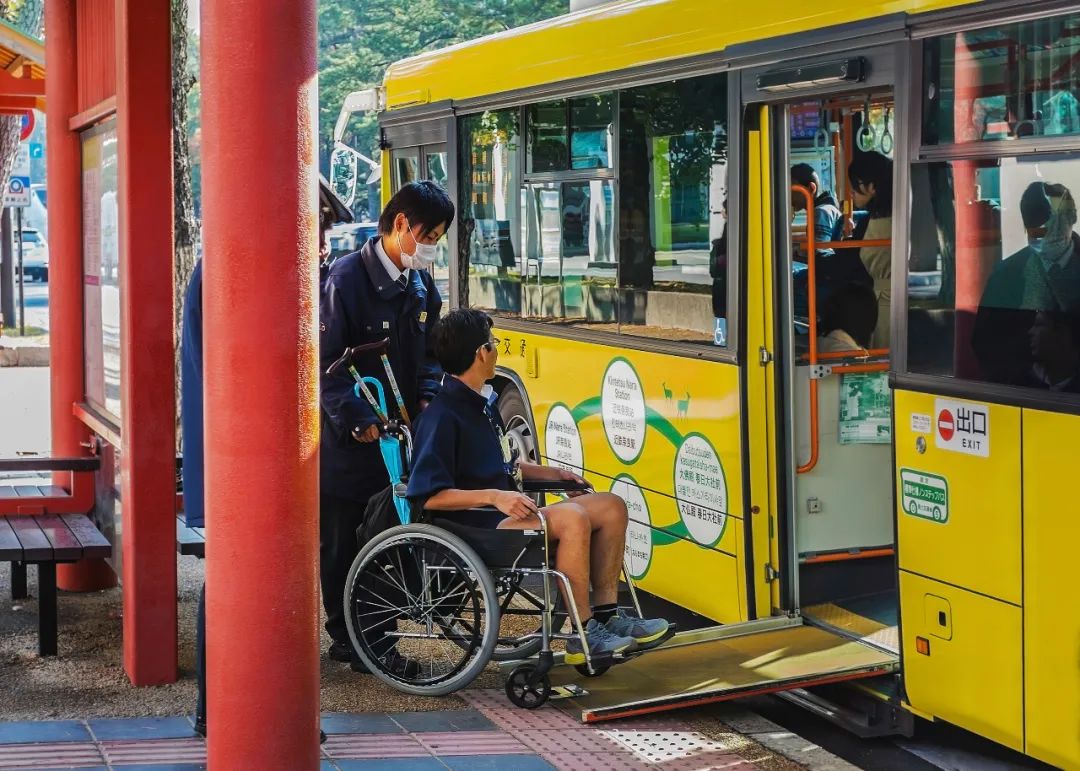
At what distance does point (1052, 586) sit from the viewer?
4.62m

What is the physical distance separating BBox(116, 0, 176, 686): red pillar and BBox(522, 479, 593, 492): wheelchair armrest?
133 cm

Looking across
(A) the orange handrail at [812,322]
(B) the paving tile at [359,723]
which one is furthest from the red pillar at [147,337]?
(A) the orange handrail at [812,322]

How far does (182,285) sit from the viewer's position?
11.5 m

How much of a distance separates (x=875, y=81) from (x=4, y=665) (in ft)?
13.1

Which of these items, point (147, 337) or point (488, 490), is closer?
point (488, 490)

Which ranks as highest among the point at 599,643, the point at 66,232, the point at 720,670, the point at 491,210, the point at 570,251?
the point at 491,210

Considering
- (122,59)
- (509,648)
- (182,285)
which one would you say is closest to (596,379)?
(509,648)

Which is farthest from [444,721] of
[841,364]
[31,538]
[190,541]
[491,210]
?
[491,210]

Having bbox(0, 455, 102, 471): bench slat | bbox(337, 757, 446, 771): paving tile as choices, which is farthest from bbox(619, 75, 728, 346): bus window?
bbox(0, 455, 102, 471): bench slat

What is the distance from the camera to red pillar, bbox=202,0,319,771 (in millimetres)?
3900

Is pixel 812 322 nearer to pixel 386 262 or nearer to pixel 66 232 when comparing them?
pixel 386 262

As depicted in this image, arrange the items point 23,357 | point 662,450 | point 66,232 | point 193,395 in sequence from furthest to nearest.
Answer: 1. point 23,357
2. point 66,232
3. point 662,450
4. point 193,395

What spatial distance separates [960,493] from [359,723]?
6.97ft

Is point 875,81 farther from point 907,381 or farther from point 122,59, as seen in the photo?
point 122,59
